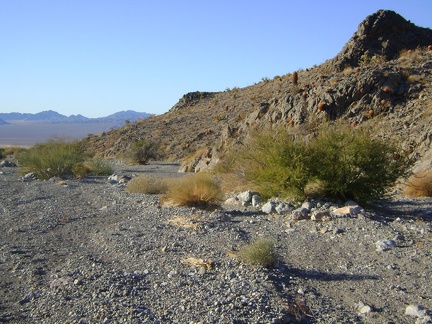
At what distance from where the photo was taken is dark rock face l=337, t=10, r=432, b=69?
1166 inches

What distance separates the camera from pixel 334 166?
40.0ft

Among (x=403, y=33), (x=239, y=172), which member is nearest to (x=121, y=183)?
(x=239, y=172)

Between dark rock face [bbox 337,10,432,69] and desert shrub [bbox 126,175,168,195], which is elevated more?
dark rock face [bbox 337,10,432,69]

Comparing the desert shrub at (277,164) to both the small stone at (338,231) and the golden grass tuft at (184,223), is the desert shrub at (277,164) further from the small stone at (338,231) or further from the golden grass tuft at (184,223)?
the golden grass tuft at (184,223)

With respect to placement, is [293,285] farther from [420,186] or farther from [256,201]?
[420,186]

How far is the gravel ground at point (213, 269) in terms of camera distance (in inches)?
250

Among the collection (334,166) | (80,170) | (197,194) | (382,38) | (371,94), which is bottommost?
(80,170)

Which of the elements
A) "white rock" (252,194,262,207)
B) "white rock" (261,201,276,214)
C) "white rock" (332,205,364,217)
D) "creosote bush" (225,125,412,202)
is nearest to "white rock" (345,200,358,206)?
"creosote bush" (225,125,412,202)

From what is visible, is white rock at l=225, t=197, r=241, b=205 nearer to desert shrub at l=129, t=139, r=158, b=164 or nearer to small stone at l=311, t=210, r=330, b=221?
small stone at l=311, t=210, r=330, b=221

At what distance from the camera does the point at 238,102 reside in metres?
45.6

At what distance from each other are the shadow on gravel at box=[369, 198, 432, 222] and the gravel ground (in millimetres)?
30

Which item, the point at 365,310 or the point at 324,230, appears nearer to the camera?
the point at 365,310

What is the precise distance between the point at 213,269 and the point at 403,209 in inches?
240

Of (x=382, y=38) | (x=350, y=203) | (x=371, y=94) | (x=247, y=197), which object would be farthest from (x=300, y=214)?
(x=382, y=38)
